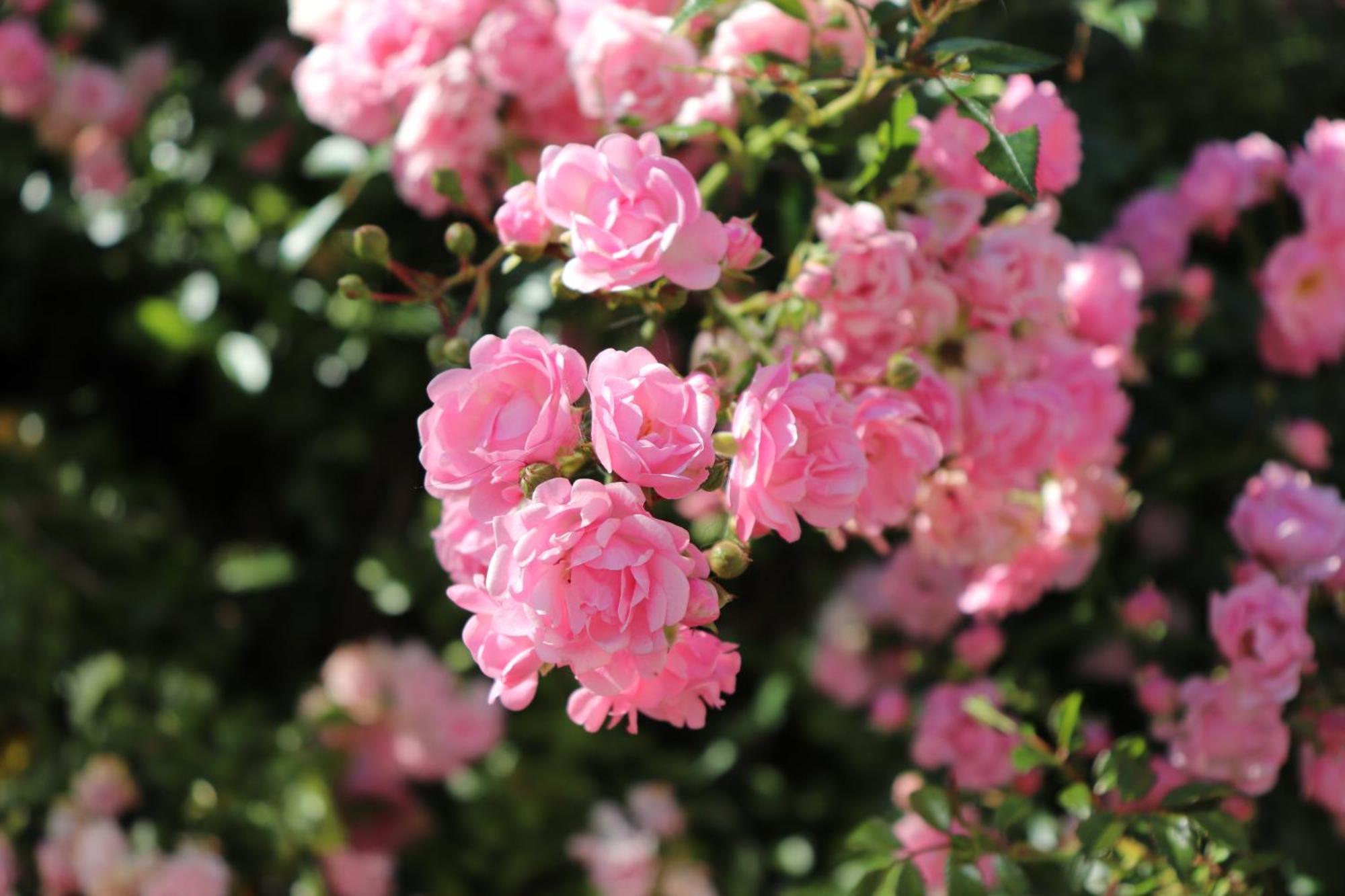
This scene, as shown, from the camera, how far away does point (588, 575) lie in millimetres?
625

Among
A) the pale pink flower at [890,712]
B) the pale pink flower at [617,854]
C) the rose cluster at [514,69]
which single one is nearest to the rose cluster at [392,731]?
the pale pink flower at [617,854]

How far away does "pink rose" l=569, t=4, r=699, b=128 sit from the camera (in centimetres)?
97

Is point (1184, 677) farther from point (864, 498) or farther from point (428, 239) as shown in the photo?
point (428, 239)

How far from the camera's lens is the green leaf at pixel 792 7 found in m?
0.87

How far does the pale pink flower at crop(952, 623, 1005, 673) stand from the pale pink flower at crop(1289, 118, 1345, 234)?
543 millimetres

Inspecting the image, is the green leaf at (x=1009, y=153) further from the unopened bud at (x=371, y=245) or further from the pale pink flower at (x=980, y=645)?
the pale pink flower at (x=980, y=645)

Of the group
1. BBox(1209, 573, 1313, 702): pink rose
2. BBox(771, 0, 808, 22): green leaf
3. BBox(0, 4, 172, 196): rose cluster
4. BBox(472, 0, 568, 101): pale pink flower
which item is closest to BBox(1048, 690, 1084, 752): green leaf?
BBox(1209, 573, 1313, 702): pink rose

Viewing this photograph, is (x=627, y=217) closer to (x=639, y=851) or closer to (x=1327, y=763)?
(x=1327, y=763)

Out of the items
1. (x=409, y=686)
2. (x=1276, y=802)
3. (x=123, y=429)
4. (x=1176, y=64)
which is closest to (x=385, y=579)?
(x=409, y=686)

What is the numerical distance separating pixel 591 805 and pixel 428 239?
2.64 ft

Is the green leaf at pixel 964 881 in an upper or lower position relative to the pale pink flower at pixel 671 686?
lower

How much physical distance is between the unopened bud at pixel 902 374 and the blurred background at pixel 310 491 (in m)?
0.54

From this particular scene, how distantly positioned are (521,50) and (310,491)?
32.8 inches

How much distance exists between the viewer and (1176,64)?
1612 mm
